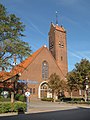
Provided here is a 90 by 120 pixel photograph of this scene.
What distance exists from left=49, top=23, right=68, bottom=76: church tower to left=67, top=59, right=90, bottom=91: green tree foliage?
19.9m

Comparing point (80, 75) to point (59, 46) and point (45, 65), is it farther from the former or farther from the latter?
point (59, 46)

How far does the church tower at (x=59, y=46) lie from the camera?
2462 inches

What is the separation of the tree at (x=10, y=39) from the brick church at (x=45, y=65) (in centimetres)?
1828

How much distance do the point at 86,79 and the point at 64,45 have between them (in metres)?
25.8

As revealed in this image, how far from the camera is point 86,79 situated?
133ft

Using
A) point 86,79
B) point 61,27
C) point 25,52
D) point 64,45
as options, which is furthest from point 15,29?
point 61,27

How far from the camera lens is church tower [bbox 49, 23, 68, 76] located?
62.5 m

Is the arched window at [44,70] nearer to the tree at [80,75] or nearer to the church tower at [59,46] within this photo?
the church tower at [59,46]

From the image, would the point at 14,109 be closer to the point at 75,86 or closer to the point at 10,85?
the point at 75,86

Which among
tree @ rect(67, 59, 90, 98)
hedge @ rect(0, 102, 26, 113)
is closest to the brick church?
tree @ rect(67, 59, 90, 98)

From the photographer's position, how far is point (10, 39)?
2622 centimetres

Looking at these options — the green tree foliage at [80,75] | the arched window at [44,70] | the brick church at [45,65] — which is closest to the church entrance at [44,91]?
the brick church at [45,65]

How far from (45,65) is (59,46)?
9482 millimetres

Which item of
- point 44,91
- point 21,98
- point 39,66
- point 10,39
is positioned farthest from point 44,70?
point 10,39
